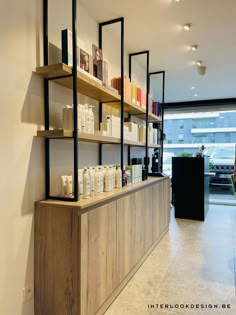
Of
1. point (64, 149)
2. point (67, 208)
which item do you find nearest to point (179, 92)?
point (64, 149)

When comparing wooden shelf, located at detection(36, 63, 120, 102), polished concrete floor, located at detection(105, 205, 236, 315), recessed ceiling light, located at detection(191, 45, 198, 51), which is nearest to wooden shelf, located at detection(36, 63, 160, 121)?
wooden shelf, located at detection(36, 63, 120, 102)

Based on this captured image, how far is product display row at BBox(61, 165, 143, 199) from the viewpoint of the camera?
2111mm

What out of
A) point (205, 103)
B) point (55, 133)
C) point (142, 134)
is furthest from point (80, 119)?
point (205, 103)

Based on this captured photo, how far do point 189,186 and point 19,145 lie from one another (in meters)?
4.00

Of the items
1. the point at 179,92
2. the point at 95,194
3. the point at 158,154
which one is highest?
the point at 179,92

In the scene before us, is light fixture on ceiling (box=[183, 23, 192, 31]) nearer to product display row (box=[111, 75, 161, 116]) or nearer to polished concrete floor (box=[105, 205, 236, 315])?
product display row (box=[111, 75, 161, 116])

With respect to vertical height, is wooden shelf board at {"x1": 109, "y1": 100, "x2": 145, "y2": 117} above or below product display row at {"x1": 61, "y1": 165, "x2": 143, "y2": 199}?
above

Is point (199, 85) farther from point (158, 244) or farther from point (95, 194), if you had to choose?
point (95, 194)

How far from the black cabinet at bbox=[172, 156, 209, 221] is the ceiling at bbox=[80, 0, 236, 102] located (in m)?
1.64

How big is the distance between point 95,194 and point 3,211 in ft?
2.53

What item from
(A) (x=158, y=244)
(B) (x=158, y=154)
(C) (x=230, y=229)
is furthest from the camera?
(B) (x=158, y=154)

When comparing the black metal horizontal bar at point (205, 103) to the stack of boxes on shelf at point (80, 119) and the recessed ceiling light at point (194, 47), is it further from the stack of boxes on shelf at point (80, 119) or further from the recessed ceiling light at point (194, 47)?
the stack of boxes on shelf at point (80, 119)

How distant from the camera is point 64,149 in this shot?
2.31 metres

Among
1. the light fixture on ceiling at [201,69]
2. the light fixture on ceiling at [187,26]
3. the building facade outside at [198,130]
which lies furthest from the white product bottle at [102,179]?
the building facade outside at [198,130]
